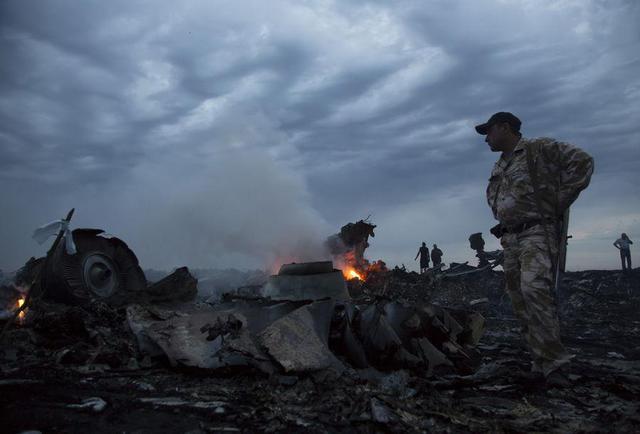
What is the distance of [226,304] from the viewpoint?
18.1 feet

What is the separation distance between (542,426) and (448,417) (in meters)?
0.63

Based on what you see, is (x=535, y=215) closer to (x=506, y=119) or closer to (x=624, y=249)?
(x=506, y=119)

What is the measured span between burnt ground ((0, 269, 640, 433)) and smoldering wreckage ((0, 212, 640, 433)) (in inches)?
0.6

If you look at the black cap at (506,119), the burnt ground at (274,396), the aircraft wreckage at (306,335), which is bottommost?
the burnt ground at (274,396)

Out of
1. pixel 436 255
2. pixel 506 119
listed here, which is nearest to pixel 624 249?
pixel 436 255

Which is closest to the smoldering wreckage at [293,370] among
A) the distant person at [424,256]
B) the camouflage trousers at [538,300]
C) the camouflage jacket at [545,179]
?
the camouflage trousers at [538,300]

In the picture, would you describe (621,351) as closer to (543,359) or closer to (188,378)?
(543,359)

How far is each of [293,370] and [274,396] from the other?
1.30 ft

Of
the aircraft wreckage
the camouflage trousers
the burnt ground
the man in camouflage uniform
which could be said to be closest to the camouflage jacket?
the man in camouflage uniform

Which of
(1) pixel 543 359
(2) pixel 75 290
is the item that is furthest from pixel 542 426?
(2) pixel 75 290

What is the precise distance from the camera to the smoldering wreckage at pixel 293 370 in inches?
112

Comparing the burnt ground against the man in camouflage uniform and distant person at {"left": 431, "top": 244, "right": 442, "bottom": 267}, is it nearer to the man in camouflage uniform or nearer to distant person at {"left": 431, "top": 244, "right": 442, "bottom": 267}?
the man in camouflage uniform

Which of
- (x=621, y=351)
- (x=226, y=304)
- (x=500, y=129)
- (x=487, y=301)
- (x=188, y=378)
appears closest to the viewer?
(x=188, y=378)

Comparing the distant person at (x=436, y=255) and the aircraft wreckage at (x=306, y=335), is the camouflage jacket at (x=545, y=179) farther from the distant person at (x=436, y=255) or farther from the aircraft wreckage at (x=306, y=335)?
the distant person at (x=436, y=255)
